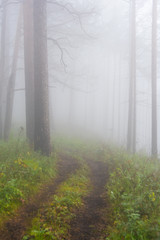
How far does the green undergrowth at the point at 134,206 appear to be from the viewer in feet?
11.6

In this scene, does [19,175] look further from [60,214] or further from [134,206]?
[134,206]

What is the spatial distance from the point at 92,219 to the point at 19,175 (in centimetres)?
234

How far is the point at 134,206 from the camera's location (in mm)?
4449

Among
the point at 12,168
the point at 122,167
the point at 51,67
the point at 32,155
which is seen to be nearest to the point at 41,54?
the point at 32,155

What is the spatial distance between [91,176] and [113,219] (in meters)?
3.21

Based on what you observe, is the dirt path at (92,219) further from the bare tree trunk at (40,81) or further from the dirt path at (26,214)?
the bare tree trunk at (40,81)

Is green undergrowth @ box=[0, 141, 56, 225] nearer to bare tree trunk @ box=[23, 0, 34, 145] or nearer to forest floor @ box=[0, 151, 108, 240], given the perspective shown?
forest floor @ box=[0, 151, 108, 240]

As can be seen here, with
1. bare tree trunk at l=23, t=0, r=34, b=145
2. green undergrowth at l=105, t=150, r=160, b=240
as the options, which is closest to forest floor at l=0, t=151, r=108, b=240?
green undergrowth at l=105, t=150, r=160, b=240

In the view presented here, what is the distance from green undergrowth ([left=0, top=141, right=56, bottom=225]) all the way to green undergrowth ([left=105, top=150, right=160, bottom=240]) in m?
2.05

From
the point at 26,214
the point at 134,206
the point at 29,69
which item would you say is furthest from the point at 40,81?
the point at 134,206

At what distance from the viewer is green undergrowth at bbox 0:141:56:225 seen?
4.59 m

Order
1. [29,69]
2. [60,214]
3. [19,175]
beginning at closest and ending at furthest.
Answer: [60,214] → [19,175] → [29,69]

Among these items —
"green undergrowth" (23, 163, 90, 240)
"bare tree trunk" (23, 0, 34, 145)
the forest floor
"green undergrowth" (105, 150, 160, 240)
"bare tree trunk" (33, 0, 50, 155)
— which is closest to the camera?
"green undergrowth" (105, 150, 160, 240)

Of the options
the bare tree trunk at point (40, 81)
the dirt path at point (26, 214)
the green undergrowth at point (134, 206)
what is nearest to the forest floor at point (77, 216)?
the dirt path at point (26, 214)
